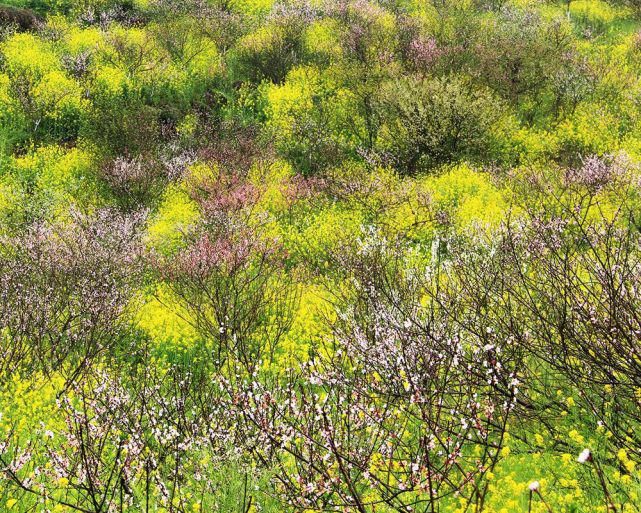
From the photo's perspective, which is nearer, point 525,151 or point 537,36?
point 525,151

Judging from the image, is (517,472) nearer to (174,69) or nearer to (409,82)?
(409,82)

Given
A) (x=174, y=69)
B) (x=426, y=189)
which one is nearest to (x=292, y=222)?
(x=426, y=189)

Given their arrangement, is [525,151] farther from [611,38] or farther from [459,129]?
[611,38]

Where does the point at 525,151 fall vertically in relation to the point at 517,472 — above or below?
above

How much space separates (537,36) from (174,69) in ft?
91.1

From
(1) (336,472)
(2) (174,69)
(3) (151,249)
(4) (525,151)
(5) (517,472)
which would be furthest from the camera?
(2) (174,69)

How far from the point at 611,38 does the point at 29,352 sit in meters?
50.0

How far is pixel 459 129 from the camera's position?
28.4 meters

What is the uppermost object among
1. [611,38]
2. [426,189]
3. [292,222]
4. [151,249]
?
[611,38]

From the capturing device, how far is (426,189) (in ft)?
80.9

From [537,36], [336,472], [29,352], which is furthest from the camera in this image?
[537,36]

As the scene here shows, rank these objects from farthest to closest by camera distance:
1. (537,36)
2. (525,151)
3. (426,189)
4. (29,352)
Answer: (537,36) < (525,151) < (426,189) < (29,352)

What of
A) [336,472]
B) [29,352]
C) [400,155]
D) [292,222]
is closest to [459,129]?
[400,155]

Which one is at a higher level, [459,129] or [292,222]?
[459,129]
